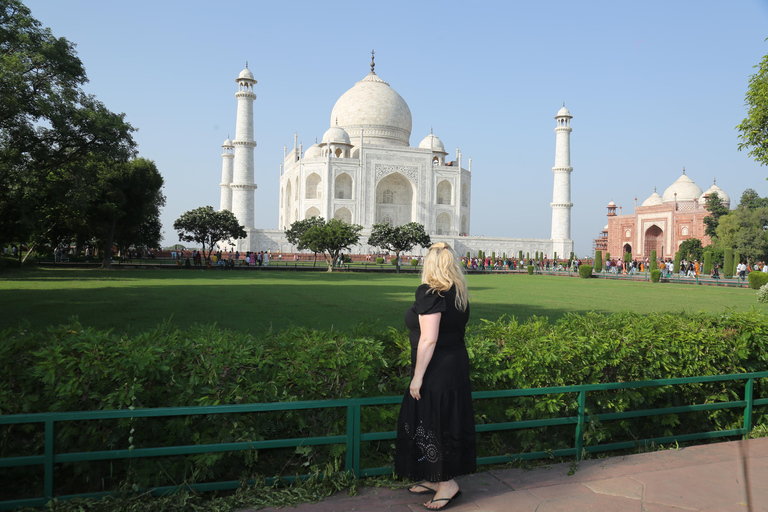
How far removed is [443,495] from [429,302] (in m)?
0.85

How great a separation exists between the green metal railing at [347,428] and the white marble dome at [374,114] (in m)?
42.3

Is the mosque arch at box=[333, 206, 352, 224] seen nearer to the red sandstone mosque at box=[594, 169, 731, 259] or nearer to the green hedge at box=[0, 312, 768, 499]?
the red sandstone mosque at box=[594, 169, 731, 259]

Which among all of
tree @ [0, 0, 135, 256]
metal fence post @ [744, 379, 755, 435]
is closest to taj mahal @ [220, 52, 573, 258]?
tree @ [0, 0, 135, 256]

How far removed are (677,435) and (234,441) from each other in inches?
104

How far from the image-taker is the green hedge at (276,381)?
7.79 feet

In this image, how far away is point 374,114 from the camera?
4516 cm

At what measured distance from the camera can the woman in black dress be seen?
2.30 meters

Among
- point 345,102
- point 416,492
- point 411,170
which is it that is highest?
point 345,102

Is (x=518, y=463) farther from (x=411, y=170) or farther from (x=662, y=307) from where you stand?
(x=411, y=170)

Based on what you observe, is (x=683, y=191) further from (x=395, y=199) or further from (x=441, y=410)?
(x=441, y=410)

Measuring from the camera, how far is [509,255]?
45.2 metres

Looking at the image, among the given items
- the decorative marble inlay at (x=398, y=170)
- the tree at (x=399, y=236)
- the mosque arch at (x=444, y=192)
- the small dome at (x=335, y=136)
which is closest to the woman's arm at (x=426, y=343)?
the tree at (x=399, y=236)

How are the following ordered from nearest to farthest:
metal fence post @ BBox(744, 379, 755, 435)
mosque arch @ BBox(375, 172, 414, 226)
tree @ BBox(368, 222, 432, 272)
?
metal fence post @ BBox(744, 379, 755, 435), tree @ BBox(368, 222, 432, 272), mosque arch @ BBox(375, 172, 414, 226)

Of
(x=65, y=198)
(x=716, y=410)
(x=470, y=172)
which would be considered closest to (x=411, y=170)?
(x=470, y=172)
